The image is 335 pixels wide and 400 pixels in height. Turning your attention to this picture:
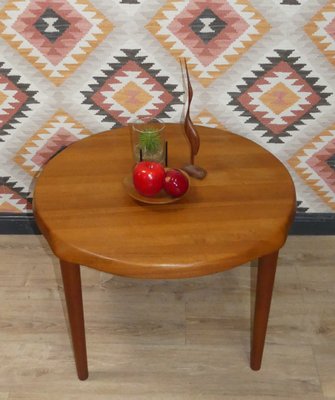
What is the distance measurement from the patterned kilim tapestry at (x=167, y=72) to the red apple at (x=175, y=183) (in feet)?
2.28

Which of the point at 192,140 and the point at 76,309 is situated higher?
the point at 192,140

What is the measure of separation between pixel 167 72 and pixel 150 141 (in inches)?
20.9

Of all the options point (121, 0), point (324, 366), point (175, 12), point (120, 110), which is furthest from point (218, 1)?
point (324, 366)

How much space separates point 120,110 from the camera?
2230mm

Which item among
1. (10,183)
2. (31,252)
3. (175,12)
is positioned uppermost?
(175,12)

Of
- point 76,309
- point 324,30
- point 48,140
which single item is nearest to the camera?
point 76,309

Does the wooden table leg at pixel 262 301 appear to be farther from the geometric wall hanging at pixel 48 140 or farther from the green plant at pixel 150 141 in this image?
the geometric wall hanging at pixel 48 140

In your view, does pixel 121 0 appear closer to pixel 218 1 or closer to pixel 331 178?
pixel 218 1

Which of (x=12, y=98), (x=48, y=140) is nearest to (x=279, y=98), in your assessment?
(x=48, y=140)

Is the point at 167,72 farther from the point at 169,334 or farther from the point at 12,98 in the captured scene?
the point at 169,334

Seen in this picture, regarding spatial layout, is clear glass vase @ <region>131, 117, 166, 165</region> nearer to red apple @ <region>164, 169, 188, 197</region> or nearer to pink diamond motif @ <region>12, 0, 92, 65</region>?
red apple @ <region>164, 169, 188, 197</region>

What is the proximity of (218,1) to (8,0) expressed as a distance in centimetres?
79

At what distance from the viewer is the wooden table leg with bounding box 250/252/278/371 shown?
1.62 meters

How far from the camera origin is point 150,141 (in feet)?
5.59
